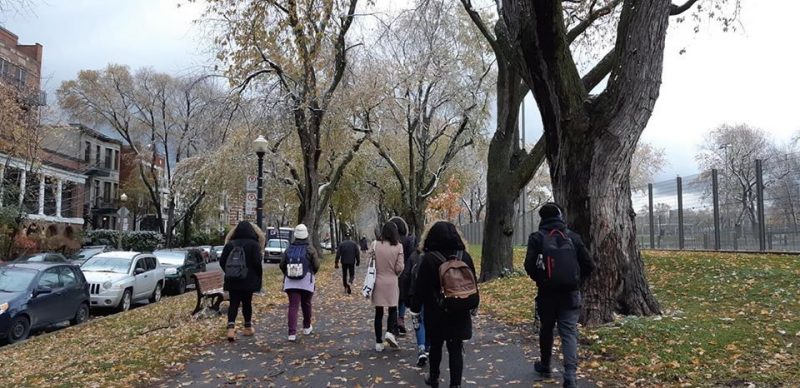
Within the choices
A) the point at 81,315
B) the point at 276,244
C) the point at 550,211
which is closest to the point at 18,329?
the point at 81,315

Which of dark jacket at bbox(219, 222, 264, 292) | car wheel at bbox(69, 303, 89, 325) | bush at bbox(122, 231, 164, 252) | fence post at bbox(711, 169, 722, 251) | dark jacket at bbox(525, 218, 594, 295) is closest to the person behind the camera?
dark jacket at bbox(525, 218, 594, 295)

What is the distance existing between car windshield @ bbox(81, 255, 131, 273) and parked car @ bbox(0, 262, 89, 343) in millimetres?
2643

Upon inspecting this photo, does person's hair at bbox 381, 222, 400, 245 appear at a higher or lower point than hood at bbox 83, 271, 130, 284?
higher

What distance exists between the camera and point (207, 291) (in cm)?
1163

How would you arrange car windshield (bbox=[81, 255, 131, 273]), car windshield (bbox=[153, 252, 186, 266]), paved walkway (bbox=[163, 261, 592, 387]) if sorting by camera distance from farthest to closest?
1. car windshield (bbox=[153, 252, 186, 266])
2. car windshield (bbox=[81, 255, 131, 273])
3. paved walkway (bbox=[163, 261, 592, 387])

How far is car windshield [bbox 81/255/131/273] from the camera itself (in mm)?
16391

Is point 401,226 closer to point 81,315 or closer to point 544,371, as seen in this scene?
point 544,371

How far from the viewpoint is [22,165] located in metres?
28.2

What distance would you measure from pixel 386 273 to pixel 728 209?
1461 cm

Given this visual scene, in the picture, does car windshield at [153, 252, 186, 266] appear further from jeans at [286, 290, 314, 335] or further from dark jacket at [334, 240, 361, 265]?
jeans at [286, 290, 314, 335]

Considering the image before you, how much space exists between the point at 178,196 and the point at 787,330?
132 ft

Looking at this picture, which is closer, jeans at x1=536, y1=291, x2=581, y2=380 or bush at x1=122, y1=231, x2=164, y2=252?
jeans at x1=536, y1=291, x2=581, y2=380

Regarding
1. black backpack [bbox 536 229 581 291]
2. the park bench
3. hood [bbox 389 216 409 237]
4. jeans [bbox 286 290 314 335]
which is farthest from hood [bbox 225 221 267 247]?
black backpack [bbox 536 229 581 291]

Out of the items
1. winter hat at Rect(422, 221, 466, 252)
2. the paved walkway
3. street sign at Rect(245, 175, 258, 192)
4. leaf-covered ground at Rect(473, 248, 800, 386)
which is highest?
street sign at Rect(245, 175, 258, 192)
